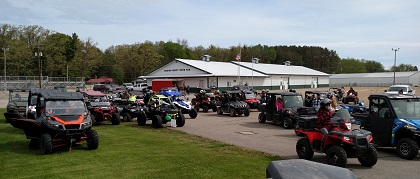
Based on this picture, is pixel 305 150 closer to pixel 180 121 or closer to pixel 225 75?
pixel 180 121

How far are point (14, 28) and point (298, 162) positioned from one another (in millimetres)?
90455

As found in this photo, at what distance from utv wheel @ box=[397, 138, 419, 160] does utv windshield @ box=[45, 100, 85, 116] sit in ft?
32.6

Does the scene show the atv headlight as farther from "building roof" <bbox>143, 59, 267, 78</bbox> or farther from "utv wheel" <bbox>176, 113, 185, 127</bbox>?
"building roof" <bbox>143, 59, 267, 78</bbox>

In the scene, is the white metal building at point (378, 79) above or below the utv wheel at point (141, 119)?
above

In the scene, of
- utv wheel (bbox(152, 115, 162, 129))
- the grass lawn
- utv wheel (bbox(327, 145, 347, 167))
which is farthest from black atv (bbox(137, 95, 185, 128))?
utv wheel (bbox(327, 145, 347, 167))

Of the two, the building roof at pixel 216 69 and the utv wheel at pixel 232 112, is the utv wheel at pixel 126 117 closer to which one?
the utv wheel at pixel 232 112

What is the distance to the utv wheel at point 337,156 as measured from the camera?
8.48m

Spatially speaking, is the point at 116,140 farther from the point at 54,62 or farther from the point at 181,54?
the point at 181,54

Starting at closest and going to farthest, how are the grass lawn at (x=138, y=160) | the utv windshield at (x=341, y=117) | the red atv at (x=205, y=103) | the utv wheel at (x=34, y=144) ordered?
1. the grass lawn at (x=138, y=160)
2. the utv windshield at (x=341, y=117)
3. the utv wheel at (x=34, y=144)
4. the red atv at (x=205, y=103)

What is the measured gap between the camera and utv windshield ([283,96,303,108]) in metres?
18.1

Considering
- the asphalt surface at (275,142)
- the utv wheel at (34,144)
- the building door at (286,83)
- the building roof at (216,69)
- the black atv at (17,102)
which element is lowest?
the asphalt surface at (275,142)

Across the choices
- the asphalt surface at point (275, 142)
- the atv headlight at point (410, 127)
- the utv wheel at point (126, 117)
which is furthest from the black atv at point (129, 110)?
the atv headlight at point (410, 127)

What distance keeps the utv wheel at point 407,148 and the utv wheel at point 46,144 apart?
403 inches

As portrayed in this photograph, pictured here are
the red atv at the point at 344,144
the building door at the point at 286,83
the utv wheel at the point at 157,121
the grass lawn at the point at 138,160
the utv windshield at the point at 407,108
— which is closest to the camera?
the grass lawn at the point at 138,160
